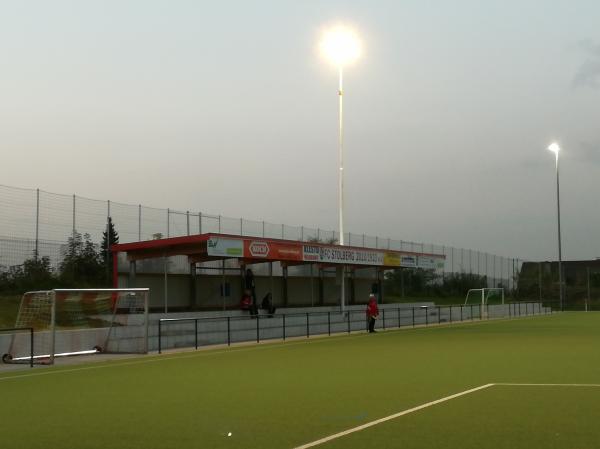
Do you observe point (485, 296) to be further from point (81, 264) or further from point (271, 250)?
point (81, 264)

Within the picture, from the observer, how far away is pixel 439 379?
14734mm

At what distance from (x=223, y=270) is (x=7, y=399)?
24.7 meters

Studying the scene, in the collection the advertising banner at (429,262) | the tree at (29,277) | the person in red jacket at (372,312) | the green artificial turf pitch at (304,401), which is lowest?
the green artificial turf pitch at (304,401)

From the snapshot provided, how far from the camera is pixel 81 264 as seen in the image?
102ft

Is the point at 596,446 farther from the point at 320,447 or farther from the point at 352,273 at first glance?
the point at 352,273

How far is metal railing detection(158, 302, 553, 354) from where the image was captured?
25.7m

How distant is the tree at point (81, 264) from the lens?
99.2 feet

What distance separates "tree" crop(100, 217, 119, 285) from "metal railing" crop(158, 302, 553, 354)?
18.4ft

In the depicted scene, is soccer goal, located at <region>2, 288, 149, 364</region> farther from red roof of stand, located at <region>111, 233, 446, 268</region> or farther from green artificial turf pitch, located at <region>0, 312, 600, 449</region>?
red roof of stand, located at <region>111, 233, 446, 268</region>

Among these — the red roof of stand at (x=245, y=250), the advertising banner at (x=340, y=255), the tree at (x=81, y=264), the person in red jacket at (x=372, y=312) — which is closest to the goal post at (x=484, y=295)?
the advertising banner at (x=340, y=255)

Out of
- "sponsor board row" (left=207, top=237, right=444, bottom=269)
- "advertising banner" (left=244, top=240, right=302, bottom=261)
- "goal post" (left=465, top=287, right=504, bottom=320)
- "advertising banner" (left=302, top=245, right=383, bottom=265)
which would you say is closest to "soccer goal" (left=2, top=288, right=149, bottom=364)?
"sponsor board row" (left=207, top=237, right=444, bottom=269)

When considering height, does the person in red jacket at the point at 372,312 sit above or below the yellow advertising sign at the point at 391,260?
below

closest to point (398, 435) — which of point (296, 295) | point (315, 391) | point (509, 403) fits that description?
point (509, 403)

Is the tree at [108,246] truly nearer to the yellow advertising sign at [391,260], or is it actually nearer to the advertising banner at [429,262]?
the yellow advertising sign at [391,260]
